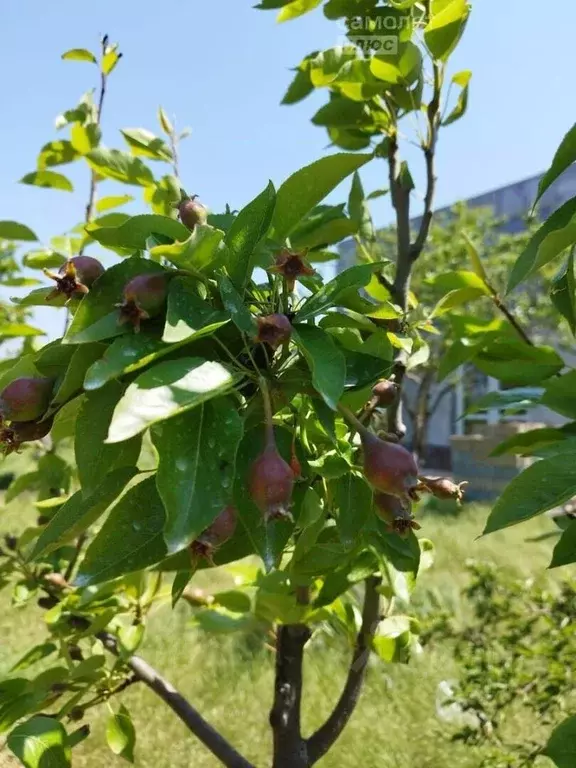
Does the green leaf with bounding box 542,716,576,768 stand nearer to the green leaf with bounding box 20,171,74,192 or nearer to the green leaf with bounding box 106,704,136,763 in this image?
the green leaf with bounding box 106,704,136,763

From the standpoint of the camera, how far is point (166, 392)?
1.30ft

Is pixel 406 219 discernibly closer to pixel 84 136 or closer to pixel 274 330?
pixel 84 136

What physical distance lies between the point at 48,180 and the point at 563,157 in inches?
38.0

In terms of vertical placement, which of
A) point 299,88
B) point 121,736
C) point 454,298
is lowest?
point 121,736

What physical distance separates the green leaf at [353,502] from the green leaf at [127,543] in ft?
0.47

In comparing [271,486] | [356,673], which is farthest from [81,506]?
[356,673]

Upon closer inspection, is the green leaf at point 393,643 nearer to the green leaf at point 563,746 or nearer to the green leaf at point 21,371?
the green leaf at point 563,746

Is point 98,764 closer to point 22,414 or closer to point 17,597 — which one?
point 17,597

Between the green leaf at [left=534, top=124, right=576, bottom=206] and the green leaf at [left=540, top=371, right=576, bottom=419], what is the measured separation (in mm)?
270

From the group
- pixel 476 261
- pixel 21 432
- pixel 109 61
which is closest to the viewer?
pixel 21 432

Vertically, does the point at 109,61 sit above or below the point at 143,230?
above

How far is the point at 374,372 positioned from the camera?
53 cm

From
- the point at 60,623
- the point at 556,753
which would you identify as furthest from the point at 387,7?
the point at 60,623

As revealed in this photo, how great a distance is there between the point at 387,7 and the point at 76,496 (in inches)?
34.4
